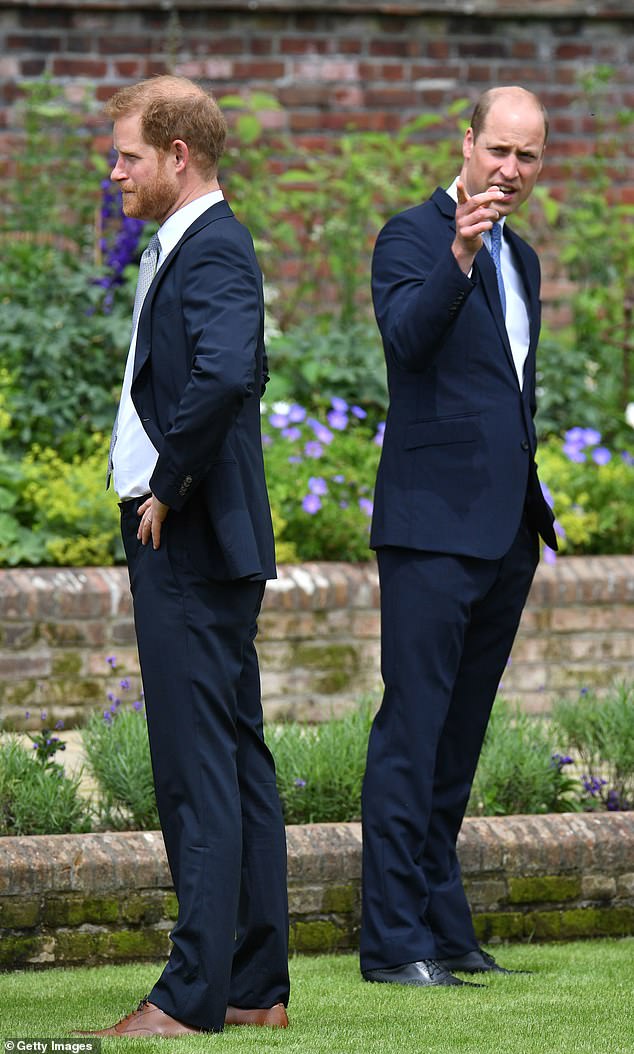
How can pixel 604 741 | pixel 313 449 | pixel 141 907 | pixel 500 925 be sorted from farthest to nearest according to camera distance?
1. pixel 313 449
2. pixel 604 741
3. pixel 500 925
4. pixel 141 907

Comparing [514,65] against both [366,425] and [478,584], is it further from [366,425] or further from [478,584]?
[478,584]

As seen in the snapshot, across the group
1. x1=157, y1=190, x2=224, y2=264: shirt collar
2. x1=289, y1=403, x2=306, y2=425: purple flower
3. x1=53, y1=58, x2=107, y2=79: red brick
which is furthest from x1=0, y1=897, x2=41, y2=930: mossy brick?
x1=53, y1=58, x2=107, y2=79: red brick

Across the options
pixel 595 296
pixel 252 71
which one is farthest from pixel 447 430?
pixel 252 71

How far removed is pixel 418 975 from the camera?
3703 mm

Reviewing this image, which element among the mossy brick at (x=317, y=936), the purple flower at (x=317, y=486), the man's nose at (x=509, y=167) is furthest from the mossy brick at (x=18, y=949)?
the purple flower at (x=317, y=486)

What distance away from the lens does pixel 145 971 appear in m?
3.82

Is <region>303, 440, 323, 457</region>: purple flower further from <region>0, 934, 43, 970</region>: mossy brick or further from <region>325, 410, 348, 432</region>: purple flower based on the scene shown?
<region>0, 934, 43, 970</region>: mossy brick

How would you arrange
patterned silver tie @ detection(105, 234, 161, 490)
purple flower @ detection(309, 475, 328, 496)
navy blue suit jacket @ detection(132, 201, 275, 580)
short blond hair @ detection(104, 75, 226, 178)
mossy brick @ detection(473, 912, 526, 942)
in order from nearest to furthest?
navy blue suit jacket @ detection(132, 201, 275, 580) < short blond hair @ detection(104, 75, 226, 178) < patterned silver tie @ detection(105, 234, 161, 490) < mossy brick @ detection(473, 912, 526, 942) < purple flower @ detection(309, 475, 328, 496)

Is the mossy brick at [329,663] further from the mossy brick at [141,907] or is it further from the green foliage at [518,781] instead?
the mossy brick at [141,907]

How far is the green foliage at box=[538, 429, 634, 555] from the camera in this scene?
261 inches

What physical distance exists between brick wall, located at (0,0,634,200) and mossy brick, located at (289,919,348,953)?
17.0ft

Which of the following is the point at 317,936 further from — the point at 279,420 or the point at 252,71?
the point at 252,71

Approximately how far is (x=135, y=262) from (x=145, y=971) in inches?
162

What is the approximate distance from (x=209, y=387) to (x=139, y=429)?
10.3 inches
